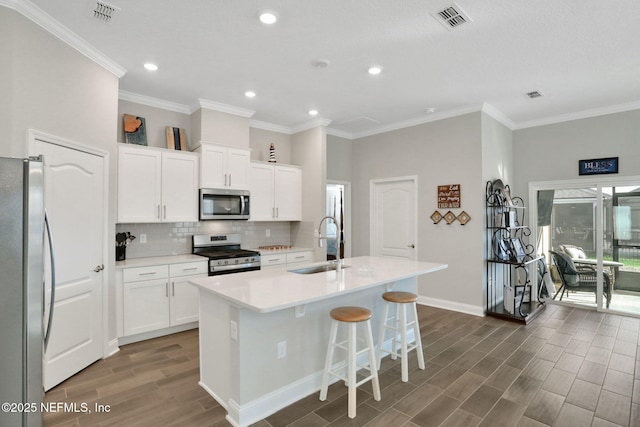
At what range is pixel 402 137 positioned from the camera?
5500 millimetres

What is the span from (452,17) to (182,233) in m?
3.93

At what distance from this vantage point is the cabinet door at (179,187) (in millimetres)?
4117

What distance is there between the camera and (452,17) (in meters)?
2.58

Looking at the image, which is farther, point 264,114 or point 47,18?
point 264,114

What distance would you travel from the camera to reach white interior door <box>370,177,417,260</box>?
A: 543 cm

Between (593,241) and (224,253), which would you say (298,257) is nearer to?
(224,253)

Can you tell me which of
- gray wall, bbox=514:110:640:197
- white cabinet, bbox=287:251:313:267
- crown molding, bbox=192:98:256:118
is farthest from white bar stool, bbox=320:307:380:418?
gray wall, bbox=514:110:640:197

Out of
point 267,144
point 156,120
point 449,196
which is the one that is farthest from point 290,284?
point 267,144

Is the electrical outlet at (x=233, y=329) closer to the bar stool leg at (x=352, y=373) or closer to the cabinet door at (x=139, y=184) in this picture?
the bar stool leg at (x=352, y=373)

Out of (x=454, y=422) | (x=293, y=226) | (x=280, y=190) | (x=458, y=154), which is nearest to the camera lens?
(x=454, y=422)

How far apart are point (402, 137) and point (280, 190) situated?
7.12 feet

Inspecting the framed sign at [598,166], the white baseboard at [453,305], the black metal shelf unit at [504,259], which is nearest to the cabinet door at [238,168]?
the white baseboard at [453,305]

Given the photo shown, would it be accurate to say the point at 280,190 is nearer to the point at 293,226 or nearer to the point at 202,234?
the point at 293,226

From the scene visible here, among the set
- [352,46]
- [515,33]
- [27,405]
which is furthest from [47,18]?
[515,33]
